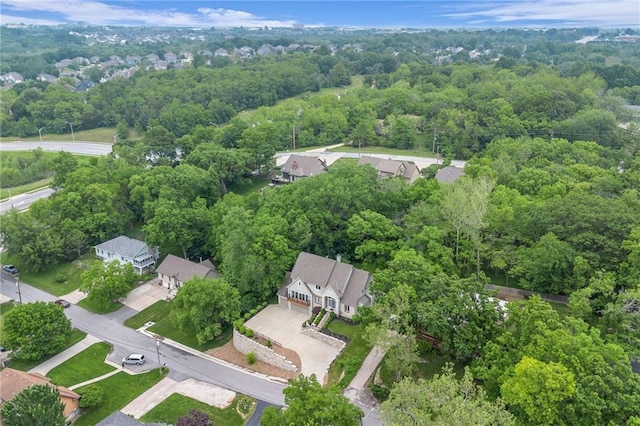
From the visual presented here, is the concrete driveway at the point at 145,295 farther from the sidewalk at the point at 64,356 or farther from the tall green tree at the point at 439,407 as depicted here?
the tall green tree at the point at 439,407

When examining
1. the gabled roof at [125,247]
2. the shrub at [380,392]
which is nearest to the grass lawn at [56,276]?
the gabled roof at [125,247]

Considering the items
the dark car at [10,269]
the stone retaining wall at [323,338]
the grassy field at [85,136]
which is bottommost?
the dark car at [10,269]

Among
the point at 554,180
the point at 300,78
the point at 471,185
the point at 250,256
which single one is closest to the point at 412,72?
the point at 300,78

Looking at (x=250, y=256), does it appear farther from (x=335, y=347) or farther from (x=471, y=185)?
(x=471, y=185)

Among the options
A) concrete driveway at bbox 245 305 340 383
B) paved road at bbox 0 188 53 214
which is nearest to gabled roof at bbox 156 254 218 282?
concrete driveway at bbox 245 305 340 383

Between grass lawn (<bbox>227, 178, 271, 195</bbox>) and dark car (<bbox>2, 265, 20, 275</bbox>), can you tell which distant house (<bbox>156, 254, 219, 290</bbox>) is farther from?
grass lawn (<bbox>227, 178, 271, 195</bbox>)

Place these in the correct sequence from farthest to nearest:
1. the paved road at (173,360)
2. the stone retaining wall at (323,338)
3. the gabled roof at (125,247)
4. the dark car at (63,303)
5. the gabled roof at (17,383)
Answer: 1. the gabled roof at (125,247)
2. the dark car at (63,303)
3. the stone retaining wall at (323,338)
4. the paved road at (173,360)
5. the gabled roof at (17,383)
